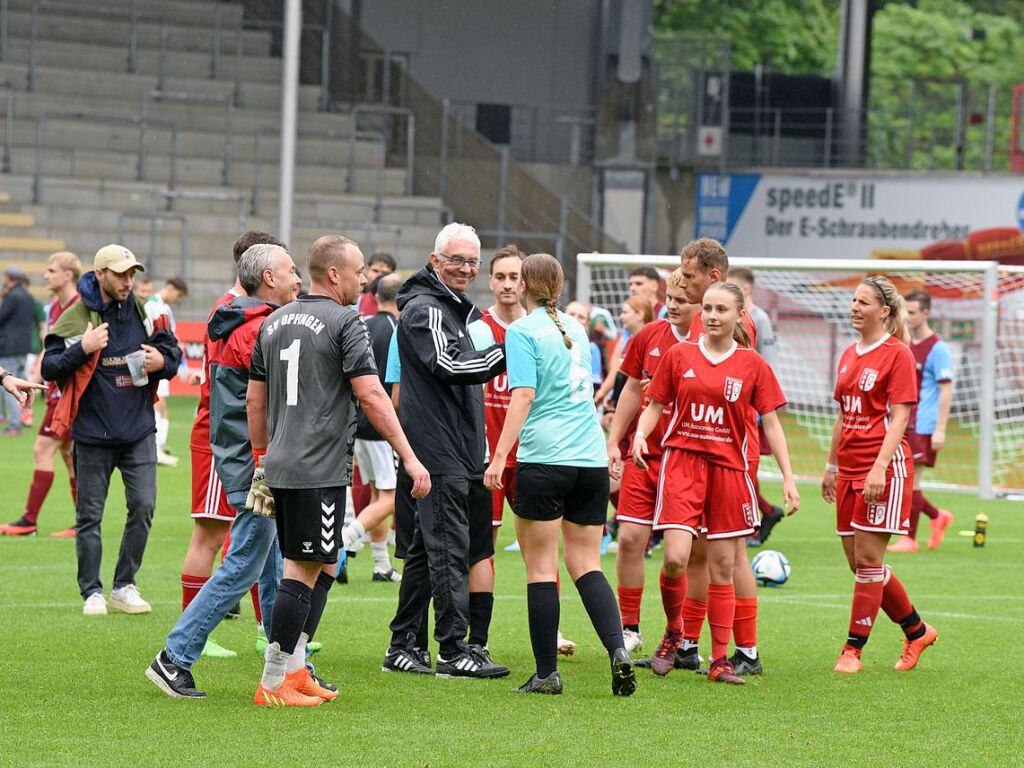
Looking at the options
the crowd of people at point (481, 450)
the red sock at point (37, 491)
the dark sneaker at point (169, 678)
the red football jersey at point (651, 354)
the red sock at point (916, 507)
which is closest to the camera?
the crowd of people at point (481, 450)

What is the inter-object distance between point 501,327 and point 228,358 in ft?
4.91

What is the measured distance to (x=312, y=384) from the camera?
21.6ft

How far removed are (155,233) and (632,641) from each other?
70.0ft

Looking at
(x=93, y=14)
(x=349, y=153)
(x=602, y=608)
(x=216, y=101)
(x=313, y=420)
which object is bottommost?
(x=602, y=608)

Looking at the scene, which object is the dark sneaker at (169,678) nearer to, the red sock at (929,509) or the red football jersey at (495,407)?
the red football jersey at (495,407)

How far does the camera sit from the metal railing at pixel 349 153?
29891mm

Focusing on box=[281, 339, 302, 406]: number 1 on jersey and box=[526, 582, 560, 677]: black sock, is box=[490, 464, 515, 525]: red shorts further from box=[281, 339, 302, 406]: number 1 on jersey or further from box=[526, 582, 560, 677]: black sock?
box=[281, 339, 302, 406]: number 1 on jersey

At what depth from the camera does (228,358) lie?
7262 millimetres

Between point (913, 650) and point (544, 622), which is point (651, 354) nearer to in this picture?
point (544, 622)

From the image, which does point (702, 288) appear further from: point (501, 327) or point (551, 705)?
point (551, 705)

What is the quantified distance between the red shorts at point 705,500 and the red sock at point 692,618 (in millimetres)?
528

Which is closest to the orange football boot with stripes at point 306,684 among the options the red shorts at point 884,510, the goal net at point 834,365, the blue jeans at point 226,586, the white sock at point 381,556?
the blue jeans at point 226,586

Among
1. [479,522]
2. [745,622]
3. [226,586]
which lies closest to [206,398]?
[226,586]

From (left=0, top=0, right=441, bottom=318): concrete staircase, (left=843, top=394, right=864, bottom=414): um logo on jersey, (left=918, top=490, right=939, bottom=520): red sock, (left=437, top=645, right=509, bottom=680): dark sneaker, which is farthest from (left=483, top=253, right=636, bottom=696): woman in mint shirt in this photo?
(left=0, top=0, right=441, bottom=318): concrete staircase
